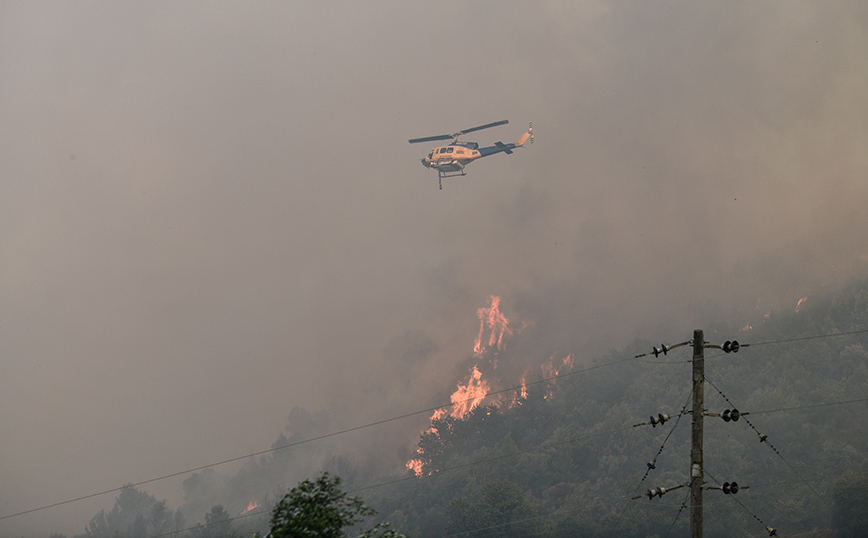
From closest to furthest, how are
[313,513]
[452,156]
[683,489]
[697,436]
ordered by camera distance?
[313,513]
[697,436]
[452,156]
[683,489]

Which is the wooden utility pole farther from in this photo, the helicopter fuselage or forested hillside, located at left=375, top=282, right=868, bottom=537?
forested hillside, located at left=375, top=282, right=868, bottom=537

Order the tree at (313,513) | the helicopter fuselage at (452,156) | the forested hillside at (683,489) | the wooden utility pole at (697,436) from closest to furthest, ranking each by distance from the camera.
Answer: the tree at (313,513)
the wooden utility pole at (697,436)
the helicopter fuselage at (452,156)
the forested hillside at (683,489)

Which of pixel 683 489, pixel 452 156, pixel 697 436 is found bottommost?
pixel 683 489

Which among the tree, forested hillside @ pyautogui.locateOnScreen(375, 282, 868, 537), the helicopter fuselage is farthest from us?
forested hillside @ pyautogui.locateOnScreen(375, 282, 868, 537)

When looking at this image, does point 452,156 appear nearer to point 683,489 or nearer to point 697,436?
point 683,489

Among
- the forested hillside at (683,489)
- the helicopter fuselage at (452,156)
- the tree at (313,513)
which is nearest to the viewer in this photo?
the tree at (313,513)

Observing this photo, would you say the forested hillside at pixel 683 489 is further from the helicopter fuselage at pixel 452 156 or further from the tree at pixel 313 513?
the tree at pixel 313 513

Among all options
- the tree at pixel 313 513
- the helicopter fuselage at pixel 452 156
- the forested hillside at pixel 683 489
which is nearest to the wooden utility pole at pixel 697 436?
the tree at pixel 313 513

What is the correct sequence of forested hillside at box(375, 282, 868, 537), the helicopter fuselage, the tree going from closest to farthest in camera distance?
the tree < the helicopter fuselage < forested hillside at box(375, 282, 868, 537)

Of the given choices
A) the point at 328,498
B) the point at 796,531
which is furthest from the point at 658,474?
the point at 328,498

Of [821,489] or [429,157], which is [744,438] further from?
[429,157]

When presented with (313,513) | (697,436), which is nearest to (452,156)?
(697,436)

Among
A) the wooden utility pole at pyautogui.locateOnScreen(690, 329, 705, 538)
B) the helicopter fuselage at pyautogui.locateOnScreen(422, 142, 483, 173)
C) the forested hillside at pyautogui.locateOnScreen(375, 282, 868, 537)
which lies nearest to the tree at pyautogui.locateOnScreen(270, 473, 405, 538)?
the wooden utility pole at pyautogui.locateOnScreen(690, 329, 705, 538)

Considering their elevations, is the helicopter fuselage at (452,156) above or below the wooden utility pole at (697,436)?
above
